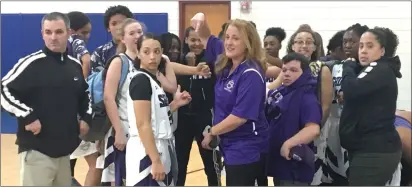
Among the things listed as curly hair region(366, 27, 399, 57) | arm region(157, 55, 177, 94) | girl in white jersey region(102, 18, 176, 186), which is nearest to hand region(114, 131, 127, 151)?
girl in white jersey region(102, 18, 176, 186)

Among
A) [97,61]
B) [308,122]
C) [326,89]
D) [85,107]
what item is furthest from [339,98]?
[97,61]

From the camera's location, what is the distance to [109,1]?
27.1ft

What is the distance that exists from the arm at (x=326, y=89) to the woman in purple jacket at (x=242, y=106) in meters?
0.54

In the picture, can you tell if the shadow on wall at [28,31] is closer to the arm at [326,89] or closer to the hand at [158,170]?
the arm at [326,89]

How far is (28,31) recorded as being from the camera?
26.9ft

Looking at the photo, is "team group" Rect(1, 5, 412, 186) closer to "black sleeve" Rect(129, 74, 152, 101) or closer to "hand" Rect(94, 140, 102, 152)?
"black sleeve" Rect(129, 74, 152, 101)

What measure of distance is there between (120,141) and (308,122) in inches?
43.4

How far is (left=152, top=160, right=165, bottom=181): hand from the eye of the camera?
2646 mm

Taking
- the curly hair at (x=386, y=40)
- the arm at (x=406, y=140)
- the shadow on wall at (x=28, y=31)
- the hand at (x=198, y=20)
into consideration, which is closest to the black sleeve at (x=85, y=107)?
the hand at (x=198, y=20)

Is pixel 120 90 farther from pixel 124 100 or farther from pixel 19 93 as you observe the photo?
pixel 19 93

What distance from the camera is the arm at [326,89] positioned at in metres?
3.14

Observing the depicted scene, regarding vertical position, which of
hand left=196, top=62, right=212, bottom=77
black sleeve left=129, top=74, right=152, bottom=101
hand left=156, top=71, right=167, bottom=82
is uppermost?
hand left=196, top=62, right=212, bottom=77

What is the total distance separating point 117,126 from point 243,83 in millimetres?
871

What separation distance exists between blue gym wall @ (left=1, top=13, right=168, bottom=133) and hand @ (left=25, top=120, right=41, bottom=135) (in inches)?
213
